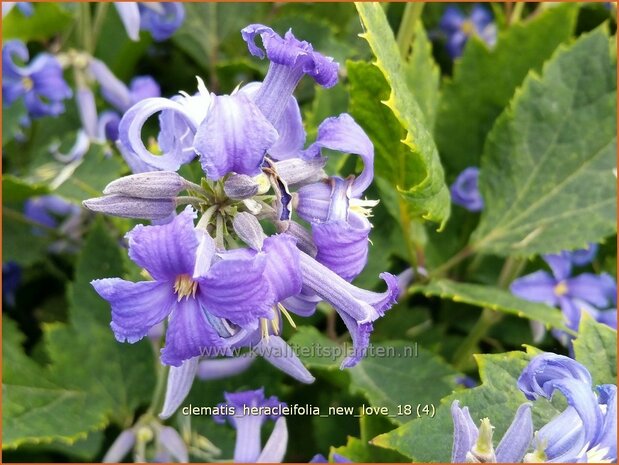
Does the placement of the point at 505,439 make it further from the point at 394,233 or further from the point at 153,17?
the point at 153,17

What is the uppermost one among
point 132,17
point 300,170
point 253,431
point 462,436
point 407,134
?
point 132,17

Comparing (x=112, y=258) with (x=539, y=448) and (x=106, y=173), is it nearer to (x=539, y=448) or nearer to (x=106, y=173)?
(x=106, y=173)

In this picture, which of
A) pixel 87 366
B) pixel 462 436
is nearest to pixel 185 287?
pixel 462 436

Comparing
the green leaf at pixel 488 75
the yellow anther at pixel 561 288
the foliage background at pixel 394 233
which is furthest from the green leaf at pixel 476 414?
the green leaf at pixel 488 75

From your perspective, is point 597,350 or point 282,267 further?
point 597,350

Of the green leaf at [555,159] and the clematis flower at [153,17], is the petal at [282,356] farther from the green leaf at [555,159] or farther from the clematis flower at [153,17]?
the clematis flower at [153,17]

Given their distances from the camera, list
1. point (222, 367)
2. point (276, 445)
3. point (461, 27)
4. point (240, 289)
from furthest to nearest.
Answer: point (461, 27), point (222, 367), point (276, 445), point (240, 289)
